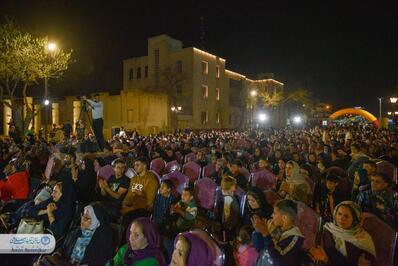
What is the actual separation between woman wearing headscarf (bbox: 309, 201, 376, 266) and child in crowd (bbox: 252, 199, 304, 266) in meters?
0.28

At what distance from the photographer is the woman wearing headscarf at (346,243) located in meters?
3.24

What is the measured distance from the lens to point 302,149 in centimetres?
1169

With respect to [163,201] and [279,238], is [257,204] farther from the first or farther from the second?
[163,201]

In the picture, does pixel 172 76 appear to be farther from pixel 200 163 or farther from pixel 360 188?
pixel 360 188

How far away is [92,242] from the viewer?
370cm

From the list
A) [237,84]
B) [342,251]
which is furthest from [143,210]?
[237,84]

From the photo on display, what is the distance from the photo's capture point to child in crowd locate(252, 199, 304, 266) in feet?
10.3

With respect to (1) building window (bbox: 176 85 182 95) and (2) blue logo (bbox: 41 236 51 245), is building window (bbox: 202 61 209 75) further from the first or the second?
(2) blue logo (bbox: 41 236 51 245)

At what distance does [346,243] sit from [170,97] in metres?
32.9

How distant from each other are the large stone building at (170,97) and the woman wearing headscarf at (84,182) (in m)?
23.4

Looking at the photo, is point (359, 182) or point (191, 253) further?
point (359, 182)

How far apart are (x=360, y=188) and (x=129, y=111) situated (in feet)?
98.3

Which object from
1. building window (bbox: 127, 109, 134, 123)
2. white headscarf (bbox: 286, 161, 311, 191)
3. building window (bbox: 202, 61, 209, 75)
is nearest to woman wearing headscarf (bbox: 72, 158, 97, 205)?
white headscarf (bbox: 286, 161, 311, 191)

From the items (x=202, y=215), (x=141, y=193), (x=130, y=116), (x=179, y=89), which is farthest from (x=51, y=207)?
(x=179, y=89)
